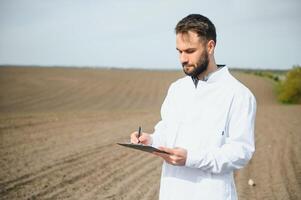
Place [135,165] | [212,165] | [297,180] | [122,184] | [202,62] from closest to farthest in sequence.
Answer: [212,165] → [202,62] → [122,184] → [297,180] → [135,165]

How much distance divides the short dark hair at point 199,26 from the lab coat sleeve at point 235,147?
399 mm

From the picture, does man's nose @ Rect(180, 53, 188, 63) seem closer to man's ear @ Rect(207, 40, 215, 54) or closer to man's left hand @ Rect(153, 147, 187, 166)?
man's ear @ Rect(207, 40, 215, 54)

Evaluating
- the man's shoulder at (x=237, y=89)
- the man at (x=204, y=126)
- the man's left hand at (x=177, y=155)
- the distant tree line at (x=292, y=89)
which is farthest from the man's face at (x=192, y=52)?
the distant tree line at (x=292, y=89)

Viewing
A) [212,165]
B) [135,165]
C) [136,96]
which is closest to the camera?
[212,165]

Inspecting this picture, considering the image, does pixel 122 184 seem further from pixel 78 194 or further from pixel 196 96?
pixel 196 96

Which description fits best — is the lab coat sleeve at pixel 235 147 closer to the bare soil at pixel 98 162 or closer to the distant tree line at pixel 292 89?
the bare soil at pixel 98 162

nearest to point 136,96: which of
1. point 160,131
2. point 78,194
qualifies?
point 78,194

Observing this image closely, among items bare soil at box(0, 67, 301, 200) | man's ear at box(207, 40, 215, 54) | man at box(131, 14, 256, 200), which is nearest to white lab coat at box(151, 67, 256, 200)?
man at box(131, 14, 256, 200)

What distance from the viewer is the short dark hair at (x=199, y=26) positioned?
7.28ft

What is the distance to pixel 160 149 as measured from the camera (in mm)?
2100

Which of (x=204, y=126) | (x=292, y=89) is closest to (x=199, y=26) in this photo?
(x=204, y=126)

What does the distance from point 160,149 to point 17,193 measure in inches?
161

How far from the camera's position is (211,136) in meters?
2.19

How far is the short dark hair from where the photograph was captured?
7.28 feet
